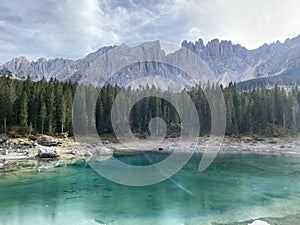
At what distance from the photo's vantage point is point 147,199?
20078 mm

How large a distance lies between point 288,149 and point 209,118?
29036 millimetres

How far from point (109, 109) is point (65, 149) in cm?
3396

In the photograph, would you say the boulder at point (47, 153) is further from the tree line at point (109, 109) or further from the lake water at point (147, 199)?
the tree line at point (109, 109)

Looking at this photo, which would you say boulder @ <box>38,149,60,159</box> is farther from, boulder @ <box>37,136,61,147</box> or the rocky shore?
boulder @ <box>37,136,61,147</box>

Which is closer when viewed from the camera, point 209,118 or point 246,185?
point 246,185

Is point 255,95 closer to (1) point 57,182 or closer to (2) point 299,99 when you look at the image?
(2) point 299,99

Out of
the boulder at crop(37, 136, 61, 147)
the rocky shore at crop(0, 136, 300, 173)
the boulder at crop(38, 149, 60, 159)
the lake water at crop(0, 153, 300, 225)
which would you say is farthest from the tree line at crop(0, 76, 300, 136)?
the lake water at crop(0, 153, 300, 225)

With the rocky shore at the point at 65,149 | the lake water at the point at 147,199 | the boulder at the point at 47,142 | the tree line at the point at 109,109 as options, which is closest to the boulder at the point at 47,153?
the rocky shore at the point at 65,149

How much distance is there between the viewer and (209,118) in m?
83.4

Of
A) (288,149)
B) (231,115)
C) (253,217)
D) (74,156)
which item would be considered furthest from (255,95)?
(253,217)

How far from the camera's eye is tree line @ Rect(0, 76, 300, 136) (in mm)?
54719

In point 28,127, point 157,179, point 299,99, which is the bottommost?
point 157,179

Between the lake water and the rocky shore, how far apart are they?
7.40 m

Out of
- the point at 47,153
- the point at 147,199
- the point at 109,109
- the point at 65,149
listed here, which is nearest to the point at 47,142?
the point at 65,149
